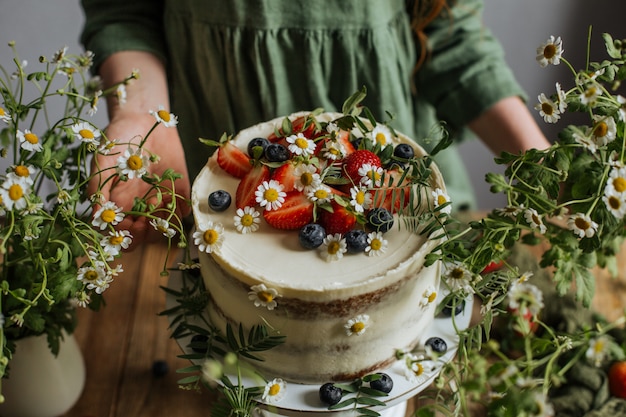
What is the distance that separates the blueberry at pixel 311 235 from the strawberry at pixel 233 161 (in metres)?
0.12

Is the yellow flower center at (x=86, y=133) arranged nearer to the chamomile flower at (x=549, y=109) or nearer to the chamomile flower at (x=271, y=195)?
the chamomile flower at (x=271, y=195)

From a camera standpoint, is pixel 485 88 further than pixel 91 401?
Yes

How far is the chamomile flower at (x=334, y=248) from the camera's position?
693mm

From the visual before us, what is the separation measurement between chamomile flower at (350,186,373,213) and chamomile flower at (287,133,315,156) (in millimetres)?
69

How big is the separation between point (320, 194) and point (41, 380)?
1.70 feet

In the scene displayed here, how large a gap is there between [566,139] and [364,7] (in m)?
0.43

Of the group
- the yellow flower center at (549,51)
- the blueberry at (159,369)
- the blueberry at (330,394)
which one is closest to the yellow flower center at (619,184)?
the yellow flower center at (549,51)

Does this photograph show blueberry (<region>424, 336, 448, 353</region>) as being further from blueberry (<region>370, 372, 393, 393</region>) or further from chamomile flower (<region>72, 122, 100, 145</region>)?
chamomile flower (<region>72, 122, 100, 145</region>)

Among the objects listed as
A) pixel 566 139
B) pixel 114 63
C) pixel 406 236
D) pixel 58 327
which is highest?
pixel 114 63

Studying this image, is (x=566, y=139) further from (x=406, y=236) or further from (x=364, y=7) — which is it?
(x=364, y=7)

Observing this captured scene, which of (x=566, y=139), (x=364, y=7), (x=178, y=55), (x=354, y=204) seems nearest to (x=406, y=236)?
(x=354, y=204)

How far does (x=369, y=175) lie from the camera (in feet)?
2.30

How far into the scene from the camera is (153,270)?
118 centimetres

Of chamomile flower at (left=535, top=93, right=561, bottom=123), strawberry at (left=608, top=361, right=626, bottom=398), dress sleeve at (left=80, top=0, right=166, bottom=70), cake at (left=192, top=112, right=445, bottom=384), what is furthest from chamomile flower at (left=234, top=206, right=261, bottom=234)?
strawberry at (left=608, top=361, right=626, bottom=398)
